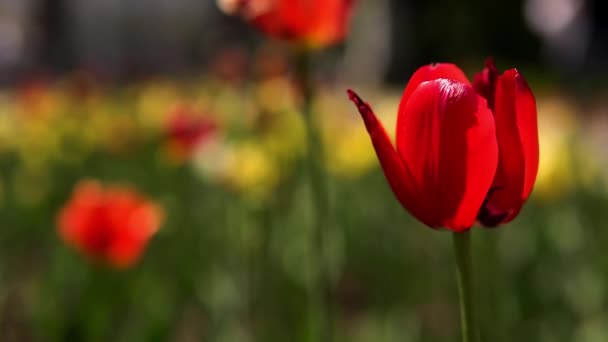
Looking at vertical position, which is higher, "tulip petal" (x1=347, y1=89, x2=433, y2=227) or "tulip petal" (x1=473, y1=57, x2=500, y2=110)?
"tulip petal" (x1=473, y1=57, x2=500, y2=110)

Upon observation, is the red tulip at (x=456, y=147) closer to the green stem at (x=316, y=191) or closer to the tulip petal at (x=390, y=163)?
the tulip petal at (x=390, y=163)

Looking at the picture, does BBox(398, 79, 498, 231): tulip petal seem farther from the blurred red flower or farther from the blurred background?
the blurred red flower

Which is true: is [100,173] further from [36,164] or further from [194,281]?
[194,281]

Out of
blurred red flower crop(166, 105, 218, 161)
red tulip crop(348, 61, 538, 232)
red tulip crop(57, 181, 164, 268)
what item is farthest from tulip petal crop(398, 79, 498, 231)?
blurred red flower crop(166, 105, 218, 161)

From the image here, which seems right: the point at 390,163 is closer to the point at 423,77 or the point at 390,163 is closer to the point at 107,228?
the point at 423,77

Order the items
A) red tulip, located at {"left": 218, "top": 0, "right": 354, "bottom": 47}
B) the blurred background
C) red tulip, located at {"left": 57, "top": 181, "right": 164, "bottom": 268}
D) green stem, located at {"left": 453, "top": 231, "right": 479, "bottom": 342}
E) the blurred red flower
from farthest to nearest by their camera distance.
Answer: the blurred red flower
the blurred background
red tulip, located at {"left": 57, "top": 181, "right": 164, "bottom": 268}
red tulip, located at {"left": 218, "top": 0, "right": 354, "bottom": 47}
green stem, located at {"left": 453, "top": 231, "right": 479, "bottom": 342}

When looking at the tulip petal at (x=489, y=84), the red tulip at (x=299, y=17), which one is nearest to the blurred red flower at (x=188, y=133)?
the red tulip at (x=299, y=17)
